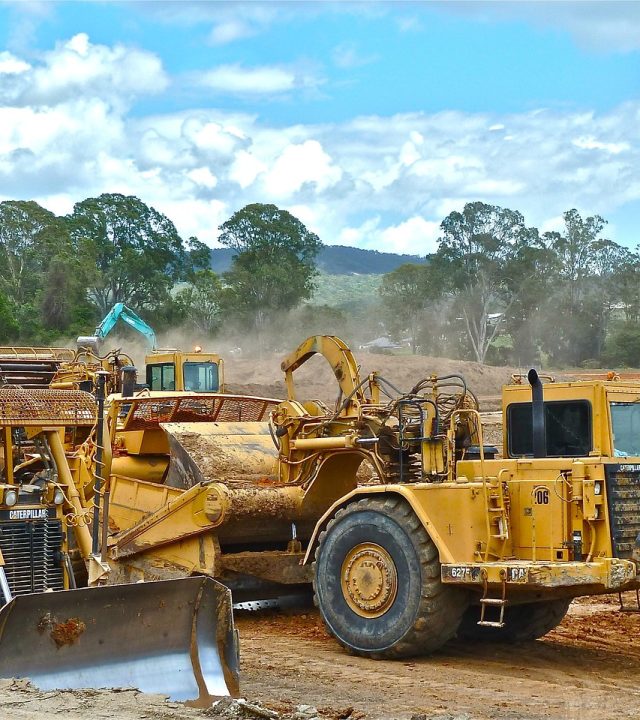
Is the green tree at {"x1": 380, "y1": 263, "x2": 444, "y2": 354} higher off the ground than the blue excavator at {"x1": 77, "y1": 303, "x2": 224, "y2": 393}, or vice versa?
the green tree at {"x1": 380, "y1": 263, "x2": 444, "y2": 354}

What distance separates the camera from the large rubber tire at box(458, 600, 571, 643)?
11.6 m

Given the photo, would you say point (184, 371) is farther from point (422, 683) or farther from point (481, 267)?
point (481, 267)

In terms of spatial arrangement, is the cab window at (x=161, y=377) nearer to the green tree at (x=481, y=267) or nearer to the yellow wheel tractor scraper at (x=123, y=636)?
the yellow wheel tractor scraper at (x=123, y=636)

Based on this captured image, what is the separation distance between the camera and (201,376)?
26703mm

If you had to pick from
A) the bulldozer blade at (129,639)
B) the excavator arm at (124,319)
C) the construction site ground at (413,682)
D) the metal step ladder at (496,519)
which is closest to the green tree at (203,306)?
the excavator arm at (124,319)

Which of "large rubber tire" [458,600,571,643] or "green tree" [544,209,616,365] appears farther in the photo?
"green tree" [544,209,616,365]

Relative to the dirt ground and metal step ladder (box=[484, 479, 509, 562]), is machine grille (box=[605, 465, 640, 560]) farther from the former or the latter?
the dirt ground

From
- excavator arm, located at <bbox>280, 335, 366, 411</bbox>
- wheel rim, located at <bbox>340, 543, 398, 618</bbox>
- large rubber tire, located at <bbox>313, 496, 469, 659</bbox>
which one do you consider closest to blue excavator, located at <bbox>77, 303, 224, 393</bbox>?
excavator arm, located at <bbox>280, 335, 366, 411</bbox>

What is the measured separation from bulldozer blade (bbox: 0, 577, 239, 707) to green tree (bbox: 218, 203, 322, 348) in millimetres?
49888

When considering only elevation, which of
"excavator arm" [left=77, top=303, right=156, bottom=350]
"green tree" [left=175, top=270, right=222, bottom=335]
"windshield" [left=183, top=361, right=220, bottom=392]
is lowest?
"windshield" [left=183, top=361, right=220, bottom=392]

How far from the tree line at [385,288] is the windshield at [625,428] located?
48.0 meters

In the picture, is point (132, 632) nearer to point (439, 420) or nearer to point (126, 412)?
point (439, 420)

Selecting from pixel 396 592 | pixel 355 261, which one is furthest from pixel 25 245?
pixel 355 261

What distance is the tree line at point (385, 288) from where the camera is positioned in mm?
59625
